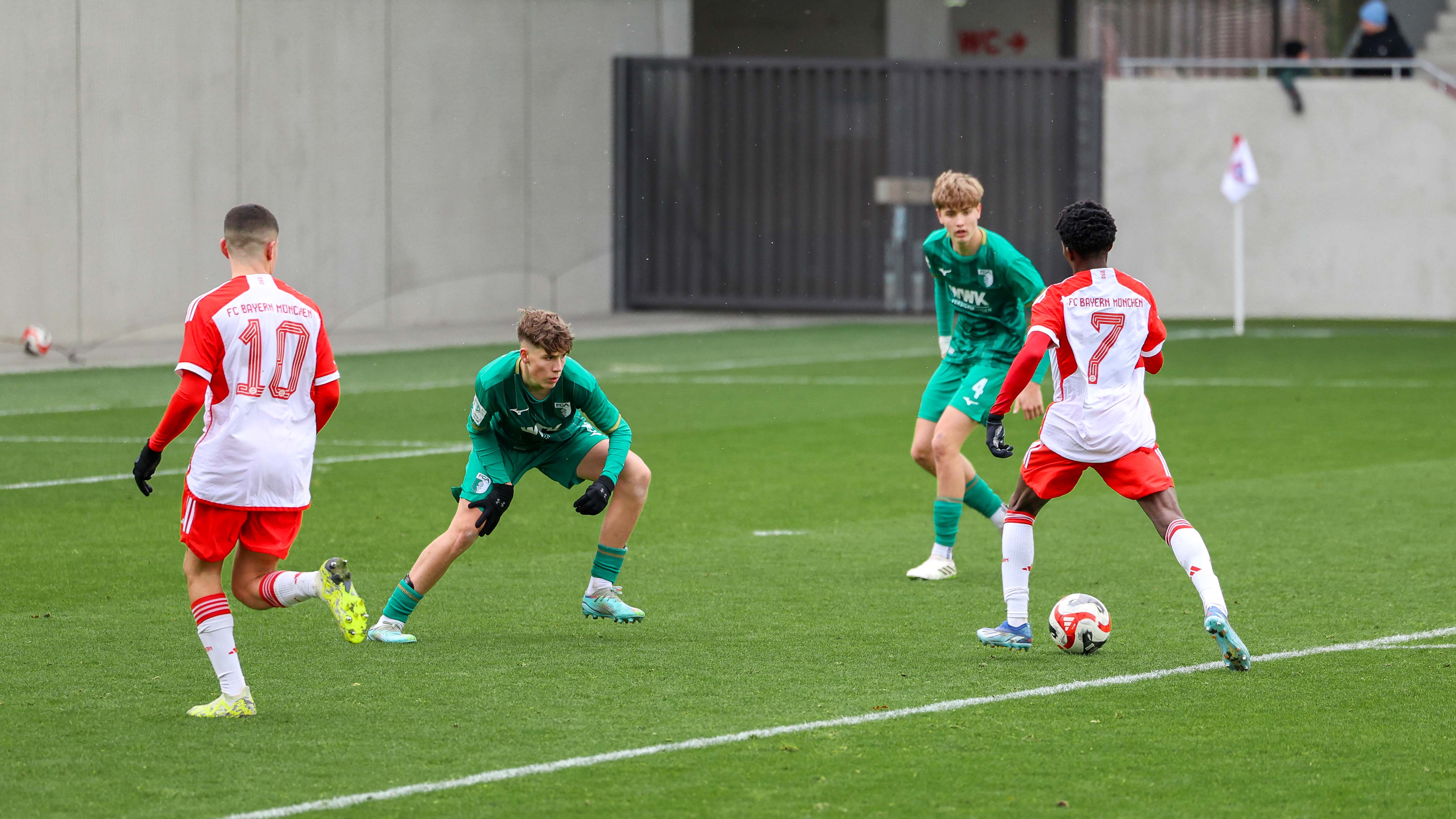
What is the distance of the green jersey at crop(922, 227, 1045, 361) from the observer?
9039 mm

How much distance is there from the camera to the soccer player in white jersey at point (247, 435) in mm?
6066

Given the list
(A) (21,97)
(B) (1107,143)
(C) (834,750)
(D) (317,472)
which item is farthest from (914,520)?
(B) (1107,143)

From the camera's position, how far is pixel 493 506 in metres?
7.14

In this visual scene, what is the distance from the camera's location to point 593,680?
6801mm

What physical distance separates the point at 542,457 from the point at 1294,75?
82.4 ft

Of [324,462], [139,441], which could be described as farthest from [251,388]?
[139,441]

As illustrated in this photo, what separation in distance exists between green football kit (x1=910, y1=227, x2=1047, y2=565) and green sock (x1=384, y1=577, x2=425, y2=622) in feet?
8.63

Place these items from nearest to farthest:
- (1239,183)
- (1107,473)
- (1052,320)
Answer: (1052,320) < (1107,473) < (1239,183)

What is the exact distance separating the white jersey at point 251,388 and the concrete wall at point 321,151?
16235mm

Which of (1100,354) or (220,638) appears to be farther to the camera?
(1100,354)

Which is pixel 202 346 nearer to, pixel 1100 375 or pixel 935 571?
pixel 1100 375

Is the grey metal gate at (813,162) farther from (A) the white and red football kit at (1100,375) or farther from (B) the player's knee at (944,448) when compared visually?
(A) the white and red football kit at (1100,375)

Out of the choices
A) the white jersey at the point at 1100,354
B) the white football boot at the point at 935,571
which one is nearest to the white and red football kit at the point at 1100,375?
the white jersey at the point at 1100,354

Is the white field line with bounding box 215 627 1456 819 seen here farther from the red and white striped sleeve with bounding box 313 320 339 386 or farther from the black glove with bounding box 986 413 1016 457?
the red and white striped sleeve with bounding box 313 320 339 386
